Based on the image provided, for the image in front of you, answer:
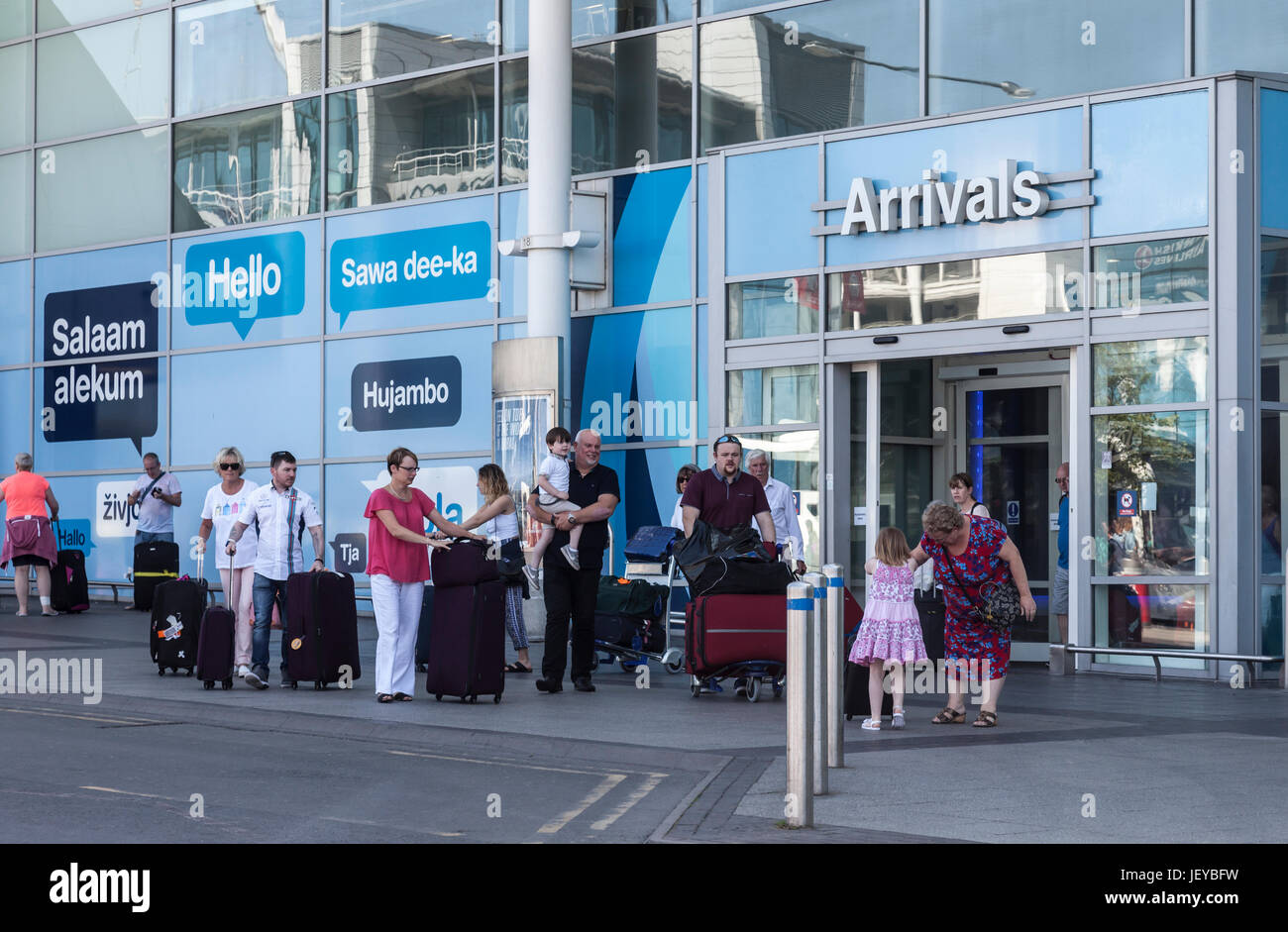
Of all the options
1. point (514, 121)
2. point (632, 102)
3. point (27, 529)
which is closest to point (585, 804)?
point (632, 102)

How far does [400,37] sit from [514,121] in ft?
7.60

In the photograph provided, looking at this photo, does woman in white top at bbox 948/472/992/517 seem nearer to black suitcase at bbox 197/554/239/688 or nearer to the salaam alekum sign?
the salaam alekum sign

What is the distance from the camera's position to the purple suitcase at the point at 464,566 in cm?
1241

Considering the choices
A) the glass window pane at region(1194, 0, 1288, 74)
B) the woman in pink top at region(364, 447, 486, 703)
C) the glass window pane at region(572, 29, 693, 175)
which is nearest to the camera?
the woman in pink top at region(364, 447, 486, 703)

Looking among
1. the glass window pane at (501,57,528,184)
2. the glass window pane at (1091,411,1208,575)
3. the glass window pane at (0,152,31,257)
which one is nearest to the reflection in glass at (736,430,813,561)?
the glass window pane at (1091,411,1208,575)

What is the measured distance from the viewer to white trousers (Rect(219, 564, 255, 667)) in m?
13.6

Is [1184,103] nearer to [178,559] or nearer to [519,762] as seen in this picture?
[519,762]

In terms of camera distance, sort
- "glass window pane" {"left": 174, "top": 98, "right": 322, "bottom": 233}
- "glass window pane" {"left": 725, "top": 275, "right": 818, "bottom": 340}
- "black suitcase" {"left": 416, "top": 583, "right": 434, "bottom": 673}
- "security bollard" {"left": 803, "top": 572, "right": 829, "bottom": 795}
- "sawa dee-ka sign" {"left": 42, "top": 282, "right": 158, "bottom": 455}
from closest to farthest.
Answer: "security bollard" {"left": 803, "top": 572, "right": 829, "bottom": 795}, "black suitcase" {"left": 416, "top": 583, "right": 434, "bottom": 673}, "glass window pane" {"left": 725, "top": 275, "right": 818, "bottom": 340}, "glass window pane" {"left": 174, "top": 98, "right": 322, "bottom": 233}, "sawa dee-ka sign" {"left": 42, "top": 282, "right": 158, "bottom": 455}

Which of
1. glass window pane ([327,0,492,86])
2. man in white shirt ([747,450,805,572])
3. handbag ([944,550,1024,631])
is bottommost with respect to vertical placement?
handbag ([944,550,1024,631])

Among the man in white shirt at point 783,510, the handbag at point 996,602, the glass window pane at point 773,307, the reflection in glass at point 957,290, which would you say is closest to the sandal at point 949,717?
the handbag at point 996,602

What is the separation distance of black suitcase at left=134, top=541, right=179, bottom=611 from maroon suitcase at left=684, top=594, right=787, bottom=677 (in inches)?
418

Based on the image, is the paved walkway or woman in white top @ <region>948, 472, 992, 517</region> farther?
woman in white top @ <region>948, 472, 992, 517</region>

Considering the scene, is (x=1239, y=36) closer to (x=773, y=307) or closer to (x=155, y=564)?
(x=773, y=307)
